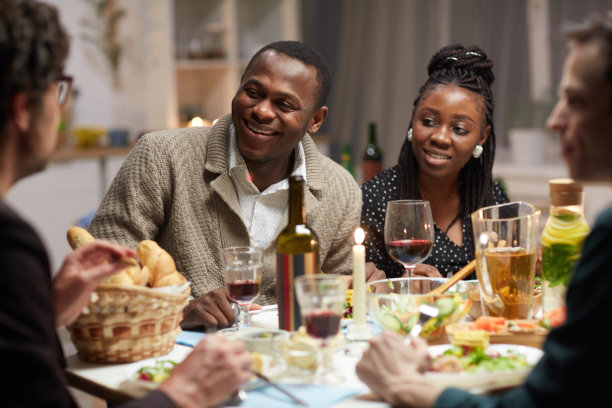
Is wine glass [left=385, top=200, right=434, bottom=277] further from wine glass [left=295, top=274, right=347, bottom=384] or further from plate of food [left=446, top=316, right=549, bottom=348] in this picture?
wine glass [left=295, top=274, right=347, bottom=384]

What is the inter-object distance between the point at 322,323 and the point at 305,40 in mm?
5132

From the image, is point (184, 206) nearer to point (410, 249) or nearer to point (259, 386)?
point (410, 249)

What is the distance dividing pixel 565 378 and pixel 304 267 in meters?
0.67

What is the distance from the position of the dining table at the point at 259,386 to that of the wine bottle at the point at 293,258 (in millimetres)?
140

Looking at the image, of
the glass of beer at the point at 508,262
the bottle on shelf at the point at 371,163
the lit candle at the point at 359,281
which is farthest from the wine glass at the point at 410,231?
the bottle on shelf at the point at 371,163

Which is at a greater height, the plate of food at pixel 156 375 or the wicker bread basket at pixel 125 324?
the wicker bread basket at pixel 125 324

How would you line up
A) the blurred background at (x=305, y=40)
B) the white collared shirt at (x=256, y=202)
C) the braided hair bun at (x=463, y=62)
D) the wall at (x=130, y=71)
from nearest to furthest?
the white collared shirt at (x=256, y=202) → the braided hair bun at (x=463, y=62) → the blurred background at (x=305, y=40) → the wall at (x=130, y=71)

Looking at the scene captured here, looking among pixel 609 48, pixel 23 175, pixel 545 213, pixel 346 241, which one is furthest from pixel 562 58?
pixel 23 175

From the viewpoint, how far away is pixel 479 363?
1348mm

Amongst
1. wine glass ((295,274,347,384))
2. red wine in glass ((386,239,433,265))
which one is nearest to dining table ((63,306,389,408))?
wine glass ((295,274,347,384))

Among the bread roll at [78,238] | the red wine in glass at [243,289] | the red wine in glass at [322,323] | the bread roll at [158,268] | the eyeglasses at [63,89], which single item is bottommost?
the red wine in glass at [243,289]

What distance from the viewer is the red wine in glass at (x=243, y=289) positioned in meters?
1.55

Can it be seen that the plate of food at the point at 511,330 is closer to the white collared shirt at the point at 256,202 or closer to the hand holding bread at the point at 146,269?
the hand holding bread at the point at 146,269

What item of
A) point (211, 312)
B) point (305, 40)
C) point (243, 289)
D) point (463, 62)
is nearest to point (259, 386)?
point (243, 289)
